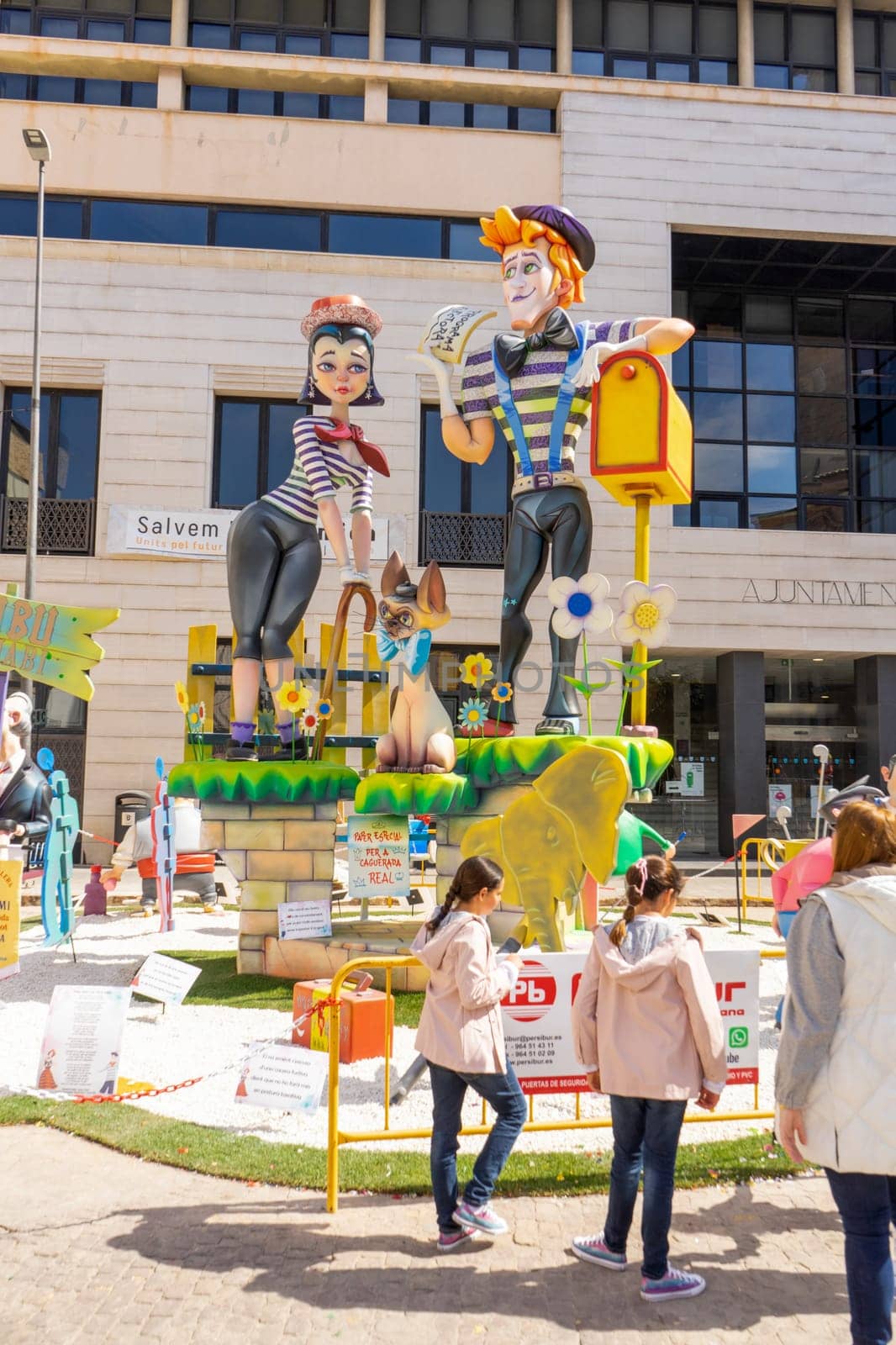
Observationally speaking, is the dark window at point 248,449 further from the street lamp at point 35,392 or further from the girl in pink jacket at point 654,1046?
the girl in pink jacket at point 654,1046

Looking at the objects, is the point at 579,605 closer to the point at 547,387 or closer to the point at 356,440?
the point at 547,387

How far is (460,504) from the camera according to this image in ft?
68.3

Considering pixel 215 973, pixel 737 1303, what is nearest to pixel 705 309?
pixel 215 973

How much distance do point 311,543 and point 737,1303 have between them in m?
7.55

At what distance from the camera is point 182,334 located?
20016 mm

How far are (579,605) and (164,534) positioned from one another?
12777mm

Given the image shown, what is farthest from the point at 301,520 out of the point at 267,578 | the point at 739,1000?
the point at 739,1000

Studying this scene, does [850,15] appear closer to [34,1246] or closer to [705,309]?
[705,309]

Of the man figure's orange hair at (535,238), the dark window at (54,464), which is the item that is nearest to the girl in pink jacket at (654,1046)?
the man figure's orange hair at (535,238)

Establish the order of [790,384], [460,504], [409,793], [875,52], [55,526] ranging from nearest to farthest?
[409,793]
[55,526]
[460,504]
[875,52]
[790,384]

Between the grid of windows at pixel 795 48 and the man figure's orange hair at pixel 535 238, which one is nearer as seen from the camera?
the man figure's orange hair at pixel 535 238

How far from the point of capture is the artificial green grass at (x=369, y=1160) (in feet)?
16.3

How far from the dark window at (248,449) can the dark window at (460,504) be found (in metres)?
2.66

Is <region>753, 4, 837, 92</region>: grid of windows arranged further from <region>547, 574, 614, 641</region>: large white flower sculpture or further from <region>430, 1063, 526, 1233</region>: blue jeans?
<region>430, 1063, 526, 1233</region>: blue jeans
